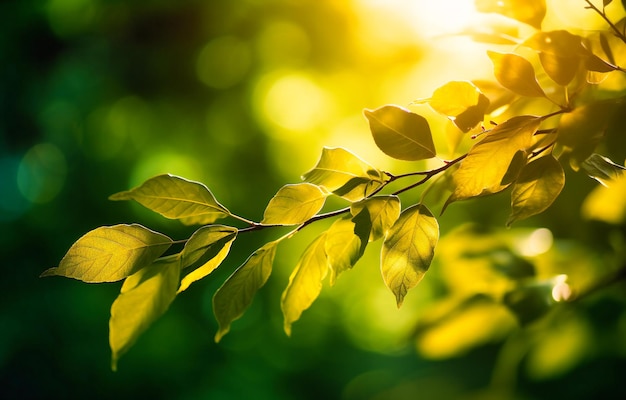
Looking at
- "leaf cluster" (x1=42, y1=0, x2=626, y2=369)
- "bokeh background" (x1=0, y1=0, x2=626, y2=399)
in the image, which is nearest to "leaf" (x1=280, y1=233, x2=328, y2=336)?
"leaf cluster" (x1=42, y1=0, x2=626, y2=369)

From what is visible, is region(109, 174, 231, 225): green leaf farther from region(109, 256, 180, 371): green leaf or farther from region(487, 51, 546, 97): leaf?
region(487, 51, 546, 97): leaf

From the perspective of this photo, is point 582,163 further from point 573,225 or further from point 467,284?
point 573,225

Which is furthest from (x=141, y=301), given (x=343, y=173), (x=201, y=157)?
(x=201, y=157)

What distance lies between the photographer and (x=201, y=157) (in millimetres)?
3879

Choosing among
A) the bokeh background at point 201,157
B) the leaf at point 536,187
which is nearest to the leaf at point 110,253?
the leaf at point 536,187

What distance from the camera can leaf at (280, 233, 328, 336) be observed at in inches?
14.6

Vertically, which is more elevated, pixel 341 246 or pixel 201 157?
pixel 341 246

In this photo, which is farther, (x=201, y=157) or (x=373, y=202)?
(x=201, y=157)

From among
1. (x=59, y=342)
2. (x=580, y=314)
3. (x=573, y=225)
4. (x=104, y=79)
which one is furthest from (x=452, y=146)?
(x=104, y=79)

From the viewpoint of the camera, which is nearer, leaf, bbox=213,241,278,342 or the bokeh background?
leaf, bbox=213,241,278,342

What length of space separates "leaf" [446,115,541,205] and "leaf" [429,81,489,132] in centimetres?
3

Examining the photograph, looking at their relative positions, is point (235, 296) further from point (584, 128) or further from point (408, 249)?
point (584, 128)

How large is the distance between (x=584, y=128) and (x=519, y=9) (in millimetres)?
110

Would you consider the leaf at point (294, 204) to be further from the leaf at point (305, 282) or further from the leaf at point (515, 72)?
the leaf at point (515, 72)
